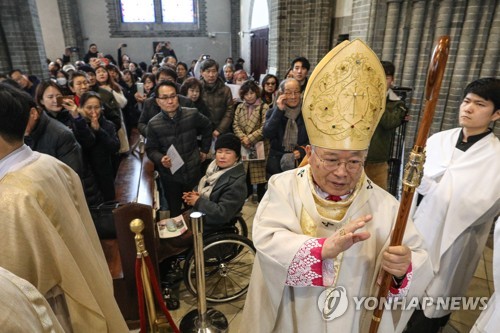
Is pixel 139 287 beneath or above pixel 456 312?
above

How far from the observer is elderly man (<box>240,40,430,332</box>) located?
53.6 inches

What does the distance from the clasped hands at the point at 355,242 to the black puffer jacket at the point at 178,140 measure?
2.43 m

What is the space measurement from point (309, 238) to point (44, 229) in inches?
45.3

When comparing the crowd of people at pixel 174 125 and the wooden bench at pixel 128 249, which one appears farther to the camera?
the crowd of people at pixel 174 125

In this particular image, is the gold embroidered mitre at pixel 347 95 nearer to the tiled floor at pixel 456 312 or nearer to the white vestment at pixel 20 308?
the white vestment at pixel 20 308

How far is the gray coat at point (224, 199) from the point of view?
268cm

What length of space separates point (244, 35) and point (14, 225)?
15348 millimetres

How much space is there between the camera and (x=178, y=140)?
11.2ft

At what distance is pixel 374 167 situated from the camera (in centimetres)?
351

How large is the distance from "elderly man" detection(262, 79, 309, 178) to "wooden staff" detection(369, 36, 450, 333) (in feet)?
7.20

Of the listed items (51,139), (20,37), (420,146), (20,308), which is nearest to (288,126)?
(51,139)

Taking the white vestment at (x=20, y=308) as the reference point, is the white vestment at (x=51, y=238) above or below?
below

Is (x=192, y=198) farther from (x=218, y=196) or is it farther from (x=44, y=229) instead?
(x=44, y=229)

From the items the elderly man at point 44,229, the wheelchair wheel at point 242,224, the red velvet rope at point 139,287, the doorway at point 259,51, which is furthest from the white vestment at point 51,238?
the doorway at point 259,51
